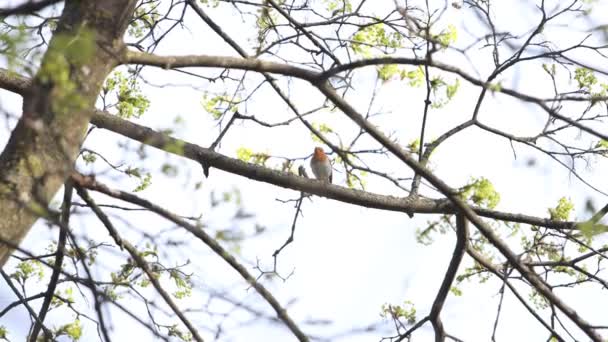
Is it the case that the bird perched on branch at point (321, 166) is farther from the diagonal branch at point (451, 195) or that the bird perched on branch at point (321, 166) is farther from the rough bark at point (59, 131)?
the rough bark at point (59, 131)

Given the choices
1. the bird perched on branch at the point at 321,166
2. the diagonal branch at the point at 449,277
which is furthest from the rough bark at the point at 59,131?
the bird perched on branch at the point at 321,166

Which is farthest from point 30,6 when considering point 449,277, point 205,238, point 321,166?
point 321,166

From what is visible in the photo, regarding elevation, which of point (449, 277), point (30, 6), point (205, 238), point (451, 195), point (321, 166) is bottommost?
point (30, 6)

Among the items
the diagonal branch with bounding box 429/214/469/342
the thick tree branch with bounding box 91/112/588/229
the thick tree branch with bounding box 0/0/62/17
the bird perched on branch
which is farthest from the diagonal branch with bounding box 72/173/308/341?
the bird perched on branch

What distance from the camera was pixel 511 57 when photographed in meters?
3.95

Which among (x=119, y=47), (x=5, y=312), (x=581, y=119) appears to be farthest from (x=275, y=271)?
(x=581, y=119)

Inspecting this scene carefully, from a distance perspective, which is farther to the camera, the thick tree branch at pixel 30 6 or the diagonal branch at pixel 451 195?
the diagonal branch at pixel 451 195

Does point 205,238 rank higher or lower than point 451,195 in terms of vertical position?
lower

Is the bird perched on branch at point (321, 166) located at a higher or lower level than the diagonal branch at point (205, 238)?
higher

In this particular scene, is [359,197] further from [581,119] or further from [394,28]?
[581,119]

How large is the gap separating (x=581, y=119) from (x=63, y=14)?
295 cm

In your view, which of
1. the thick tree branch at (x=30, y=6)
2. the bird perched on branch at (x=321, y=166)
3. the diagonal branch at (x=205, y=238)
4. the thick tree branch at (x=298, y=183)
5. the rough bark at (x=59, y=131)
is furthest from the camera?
the bird perched on branch at (x=321, y=166)

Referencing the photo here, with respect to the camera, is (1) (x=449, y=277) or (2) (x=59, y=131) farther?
(1) (x=449, y=277)

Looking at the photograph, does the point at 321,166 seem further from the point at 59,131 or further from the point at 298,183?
the point at 59,131
